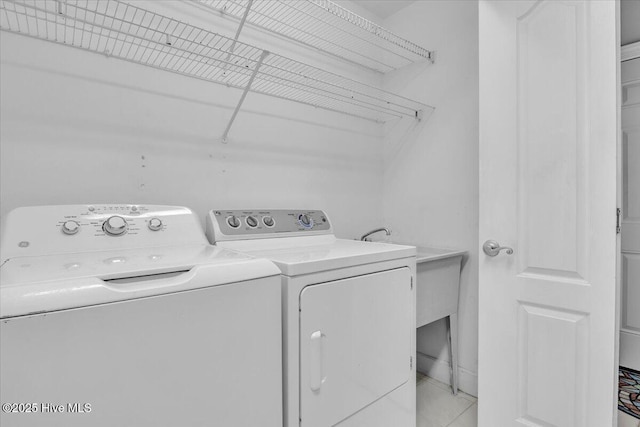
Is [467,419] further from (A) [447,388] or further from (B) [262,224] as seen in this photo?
(B) [262,224]

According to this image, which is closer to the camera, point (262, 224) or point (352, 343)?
point (352, 343)

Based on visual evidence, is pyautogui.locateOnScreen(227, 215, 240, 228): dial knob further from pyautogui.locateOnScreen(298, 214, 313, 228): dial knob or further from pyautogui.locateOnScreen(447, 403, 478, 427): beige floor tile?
pyautogui.locateOnScreen(447, 403, 478, 427): beige floor tile

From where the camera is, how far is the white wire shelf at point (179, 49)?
119 cm

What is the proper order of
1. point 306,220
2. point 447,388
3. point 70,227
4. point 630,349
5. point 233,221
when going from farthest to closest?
point 630,349, point 447,388, point 306,220, point 233,221, point 70,227

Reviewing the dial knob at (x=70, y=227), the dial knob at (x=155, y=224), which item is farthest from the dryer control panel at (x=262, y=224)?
the dial knob at (x=70, y=227)

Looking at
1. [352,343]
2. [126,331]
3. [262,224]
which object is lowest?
[352,343]

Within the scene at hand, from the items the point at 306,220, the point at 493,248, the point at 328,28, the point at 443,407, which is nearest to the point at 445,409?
the point at 443,407

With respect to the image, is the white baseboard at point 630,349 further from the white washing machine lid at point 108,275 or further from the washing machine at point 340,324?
the white washing machine lid at point 108,275

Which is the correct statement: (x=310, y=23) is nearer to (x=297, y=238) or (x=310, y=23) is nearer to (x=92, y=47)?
(x=92, y=47)

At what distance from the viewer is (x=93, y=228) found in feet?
3.74

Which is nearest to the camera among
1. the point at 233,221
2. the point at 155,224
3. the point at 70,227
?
the point at 70,227

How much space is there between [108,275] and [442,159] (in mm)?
2049

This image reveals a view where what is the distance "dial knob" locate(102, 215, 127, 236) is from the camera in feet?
3.80

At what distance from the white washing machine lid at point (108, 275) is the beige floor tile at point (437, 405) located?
4.91 feet
